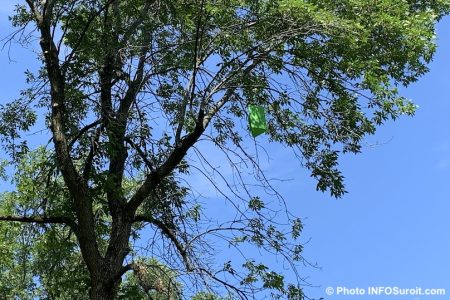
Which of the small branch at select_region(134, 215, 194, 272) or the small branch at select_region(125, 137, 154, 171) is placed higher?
the small branch at select_region(125, 137, 154, 171)

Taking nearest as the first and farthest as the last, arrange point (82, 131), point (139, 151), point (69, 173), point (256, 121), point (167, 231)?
point (256, 121), point (69, 173), point (82, 131), point (167, 231), point (139, 151)

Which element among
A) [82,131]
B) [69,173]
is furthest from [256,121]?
[82,131]

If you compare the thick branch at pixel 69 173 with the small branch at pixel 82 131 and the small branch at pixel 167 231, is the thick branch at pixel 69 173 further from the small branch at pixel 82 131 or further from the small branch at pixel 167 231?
the small branch at pixel 167 231

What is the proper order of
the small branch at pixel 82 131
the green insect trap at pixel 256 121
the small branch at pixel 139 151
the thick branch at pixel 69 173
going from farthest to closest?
the small branch at pixel 139 151, the small branch at pixel 82 131, the thick branch at pixel 69 173, the green insect trap at pixel 256 121

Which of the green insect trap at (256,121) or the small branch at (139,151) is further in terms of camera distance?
the small branch at (139,151)

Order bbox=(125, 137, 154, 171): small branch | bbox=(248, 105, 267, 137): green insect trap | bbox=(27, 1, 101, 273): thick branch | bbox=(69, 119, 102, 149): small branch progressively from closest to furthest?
bbox=(248, 105, 267, 137): green insect trap → bbox=(27, 1, 101, 273): thick branch → bbox=(69, 119, 102, 149): small branch → bbox=(125, 137, 154, 171): small branch

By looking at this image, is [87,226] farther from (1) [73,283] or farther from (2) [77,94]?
(2) [77,94]

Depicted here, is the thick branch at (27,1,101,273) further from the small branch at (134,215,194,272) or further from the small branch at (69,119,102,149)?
the small branch at (134,215,194,272)

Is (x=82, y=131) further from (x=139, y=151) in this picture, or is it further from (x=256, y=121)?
(x=256, y=121)

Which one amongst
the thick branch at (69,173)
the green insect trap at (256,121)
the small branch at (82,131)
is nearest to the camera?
the green insect trap at (256,121)

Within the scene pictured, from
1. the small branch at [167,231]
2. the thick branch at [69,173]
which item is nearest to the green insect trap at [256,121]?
the small branch at [167,231]

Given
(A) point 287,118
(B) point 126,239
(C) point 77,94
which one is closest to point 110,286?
(B) point 126,239

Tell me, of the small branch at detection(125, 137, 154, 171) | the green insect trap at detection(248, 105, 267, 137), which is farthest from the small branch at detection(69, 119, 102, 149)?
the green insect trap at detection(248, 105, 267, 137)

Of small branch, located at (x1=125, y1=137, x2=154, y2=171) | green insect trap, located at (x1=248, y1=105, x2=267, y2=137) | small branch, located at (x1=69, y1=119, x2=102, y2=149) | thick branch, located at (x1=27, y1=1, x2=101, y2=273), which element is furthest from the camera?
small branch, located at (x1=125, y1=137, x2=154, y2=171)
